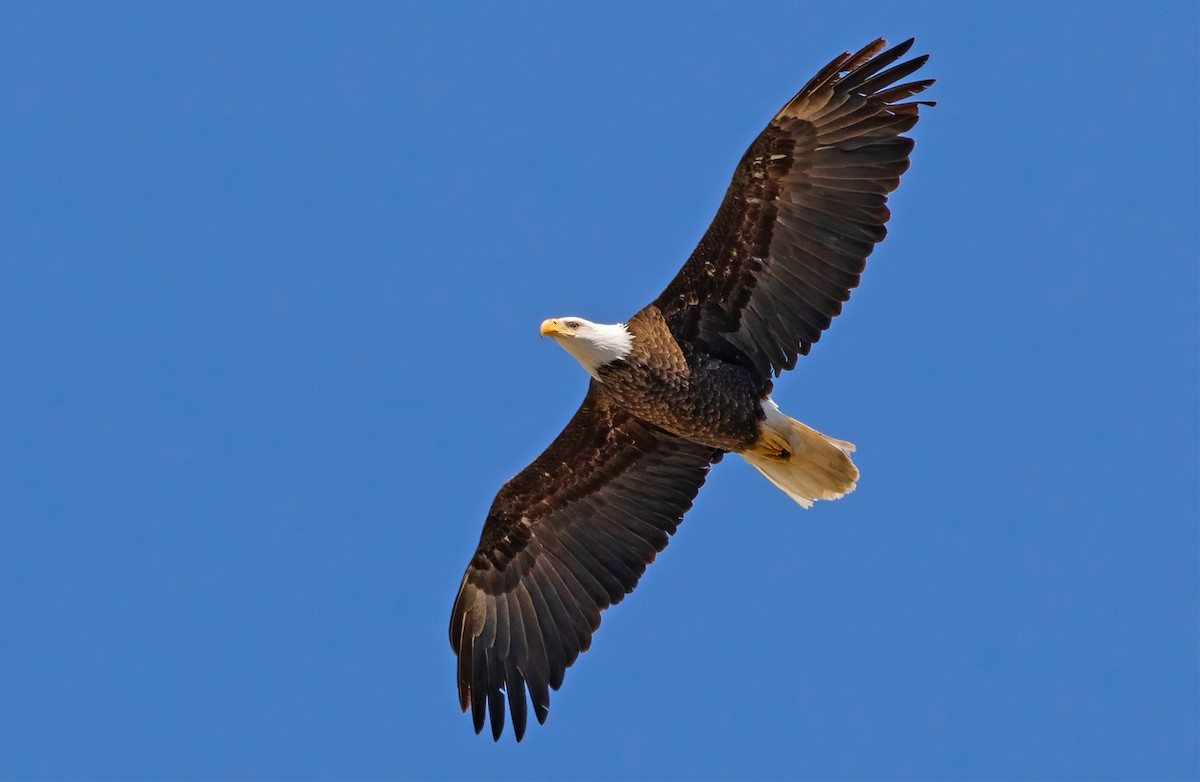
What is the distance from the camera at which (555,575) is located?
1500cm

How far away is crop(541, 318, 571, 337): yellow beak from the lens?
1344 cm

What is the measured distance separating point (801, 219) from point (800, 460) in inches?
88.6

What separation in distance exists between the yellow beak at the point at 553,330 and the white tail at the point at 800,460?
189 centimetres

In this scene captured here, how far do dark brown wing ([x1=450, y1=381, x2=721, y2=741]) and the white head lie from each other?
3.57ft

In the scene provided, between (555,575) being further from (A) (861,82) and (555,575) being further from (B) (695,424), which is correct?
(A) (861,82)

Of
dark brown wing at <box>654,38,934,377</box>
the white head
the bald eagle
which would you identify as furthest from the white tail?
the white head

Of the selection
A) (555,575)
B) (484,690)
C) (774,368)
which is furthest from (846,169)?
(484,690)

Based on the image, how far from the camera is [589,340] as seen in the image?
44.2 ft

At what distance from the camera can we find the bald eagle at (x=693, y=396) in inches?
527

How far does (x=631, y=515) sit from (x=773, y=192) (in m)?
3.23

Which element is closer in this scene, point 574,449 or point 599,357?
point 599,357

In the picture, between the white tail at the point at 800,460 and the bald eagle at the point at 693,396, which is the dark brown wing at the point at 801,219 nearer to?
the bald eagle at the point at 693,396

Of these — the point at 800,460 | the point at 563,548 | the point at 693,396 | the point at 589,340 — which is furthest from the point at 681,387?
the point at 563,548

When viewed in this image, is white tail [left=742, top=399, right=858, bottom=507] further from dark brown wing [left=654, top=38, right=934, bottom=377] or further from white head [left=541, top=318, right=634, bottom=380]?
white head [left=541, top=318, right=634, bottom=380]
